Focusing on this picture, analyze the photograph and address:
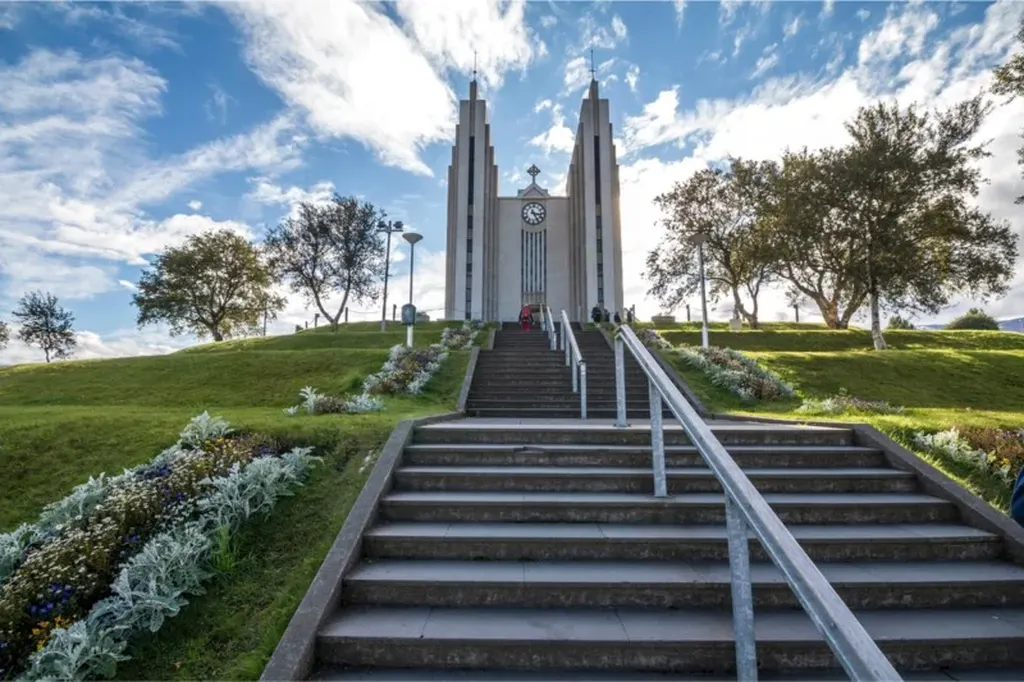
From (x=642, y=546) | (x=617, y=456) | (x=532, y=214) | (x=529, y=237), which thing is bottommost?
(x=642, y=546)

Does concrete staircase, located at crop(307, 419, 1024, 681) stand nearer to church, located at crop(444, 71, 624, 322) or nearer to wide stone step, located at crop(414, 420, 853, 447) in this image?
wide stone step, located at crop(414, 420, 853, 447)

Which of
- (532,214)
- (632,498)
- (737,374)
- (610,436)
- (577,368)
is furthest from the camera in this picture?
(532,214)

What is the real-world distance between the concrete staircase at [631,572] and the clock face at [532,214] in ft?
113

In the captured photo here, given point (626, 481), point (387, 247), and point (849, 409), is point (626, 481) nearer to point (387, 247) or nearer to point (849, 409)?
point (849, 409)

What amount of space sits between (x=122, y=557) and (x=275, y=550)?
1167mm

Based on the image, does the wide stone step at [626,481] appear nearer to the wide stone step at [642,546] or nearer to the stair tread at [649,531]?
the stair tread at [649,531]

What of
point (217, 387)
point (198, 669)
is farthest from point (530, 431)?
point (217, 387)

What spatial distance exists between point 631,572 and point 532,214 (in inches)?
1437

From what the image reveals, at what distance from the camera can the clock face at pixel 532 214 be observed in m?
37.8

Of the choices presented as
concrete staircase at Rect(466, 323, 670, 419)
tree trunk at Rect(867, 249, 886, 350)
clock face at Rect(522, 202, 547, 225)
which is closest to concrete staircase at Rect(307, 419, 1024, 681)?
concrete staircase at Rect(466, 323, 670, 419)

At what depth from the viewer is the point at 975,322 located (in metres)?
34.6

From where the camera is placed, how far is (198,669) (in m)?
2.78

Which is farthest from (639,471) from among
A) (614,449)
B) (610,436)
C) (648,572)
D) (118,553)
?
(118,553)

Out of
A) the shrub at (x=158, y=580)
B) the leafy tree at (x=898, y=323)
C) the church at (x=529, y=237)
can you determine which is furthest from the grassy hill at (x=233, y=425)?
the leafy tree at (x=898, y=323)
